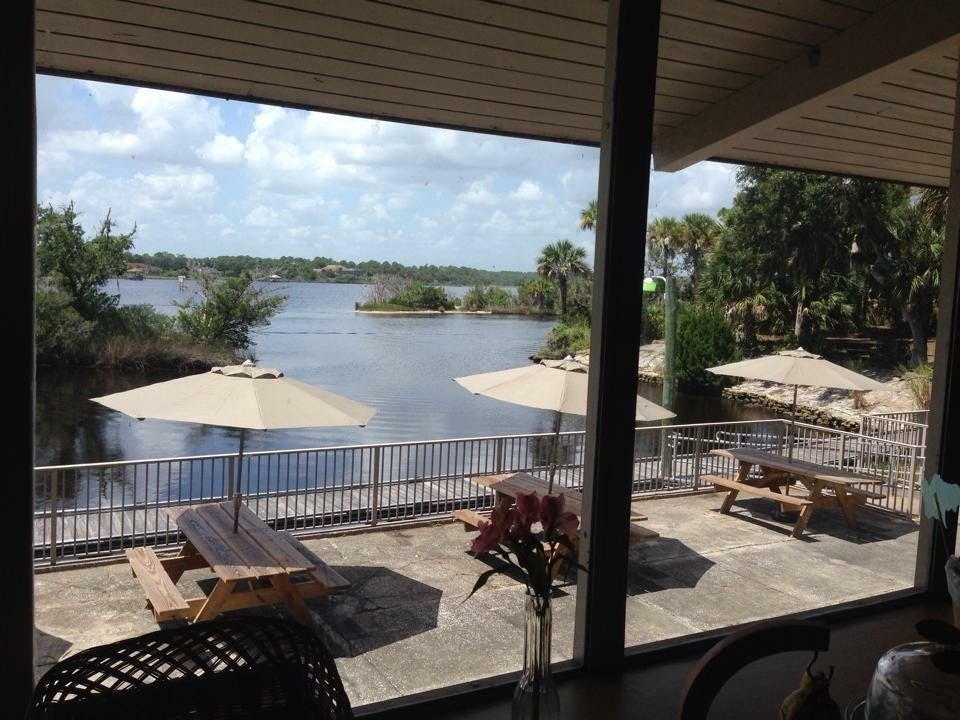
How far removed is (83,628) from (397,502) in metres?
2.81

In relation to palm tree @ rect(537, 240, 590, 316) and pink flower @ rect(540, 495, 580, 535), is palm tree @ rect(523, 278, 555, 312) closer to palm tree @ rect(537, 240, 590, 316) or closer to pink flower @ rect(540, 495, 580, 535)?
palm tree @ rect(537, 240, 590, 316)

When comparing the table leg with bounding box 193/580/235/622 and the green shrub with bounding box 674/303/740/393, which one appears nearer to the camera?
the table leg with bounding box 193/580/235/622

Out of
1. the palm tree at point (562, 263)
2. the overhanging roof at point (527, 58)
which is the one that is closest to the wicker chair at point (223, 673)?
the overhanging roof at point (527, 58)

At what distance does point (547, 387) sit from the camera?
17.0ft

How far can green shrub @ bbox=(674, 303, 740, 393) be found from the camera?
2023 cm

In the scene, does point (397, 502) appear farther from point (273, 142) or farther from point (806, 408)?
point (273, 142)

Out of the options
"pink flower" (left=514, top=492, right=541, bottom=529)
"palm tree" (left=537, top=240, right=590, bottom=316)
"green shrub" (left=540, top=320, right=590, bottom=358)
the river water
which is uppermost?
"palm tree" (left=537, top=240, right=590, bottom=316)

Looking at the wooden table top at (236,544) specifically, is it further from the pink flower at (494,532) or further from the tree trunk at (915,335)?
the tree trunk at (915,335)

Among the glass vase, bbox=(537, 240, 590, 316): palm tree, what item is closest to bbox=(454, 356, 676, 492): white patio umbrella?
the glass vase

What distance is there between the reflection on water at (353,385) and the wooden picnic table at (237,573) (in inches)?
473

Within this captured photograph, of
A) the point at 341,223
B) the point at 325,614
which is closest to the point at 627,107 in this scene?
the point at 325,614

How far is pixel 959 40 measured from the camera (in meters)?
2.78

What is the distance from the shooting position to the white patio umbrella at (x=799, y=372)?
7.22 m

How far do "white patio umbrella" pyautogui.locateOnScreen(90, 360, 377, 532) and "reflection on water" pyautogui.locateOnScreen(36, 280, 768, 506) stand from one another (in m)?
12.0
